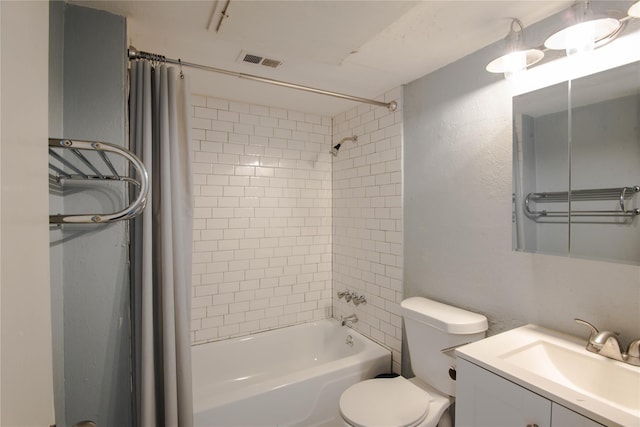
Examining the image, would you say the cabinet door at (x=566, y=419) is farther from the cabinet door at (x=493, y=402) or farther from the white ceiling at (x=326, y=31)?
the white ceiling at (x=326, y=31)

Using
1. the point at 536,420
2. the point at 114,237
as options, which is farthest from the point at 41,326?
the point at 536,420

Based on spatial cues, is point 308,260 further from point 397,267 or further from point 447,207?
point 447,207

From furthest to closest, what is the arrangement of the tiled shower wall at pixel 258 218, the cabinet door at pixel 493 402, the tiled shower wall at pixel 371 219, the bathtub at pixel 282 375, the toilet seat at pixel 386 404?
the tiled shower wall at pixel 258 218 < the tiled shower wall at pixel 371 219 < the bathtub at pixel 282 375 < the toilet seat at pixel 386 404 < the cabinet door at pixel 493 402

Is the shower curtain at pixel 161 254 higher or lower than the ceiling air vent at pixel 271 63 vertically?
lower

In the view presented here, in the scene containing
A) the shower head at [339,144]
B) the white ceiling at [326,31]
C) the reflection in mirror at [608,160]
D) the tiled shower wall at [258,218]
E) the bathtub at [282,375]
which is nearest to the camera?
the reflection in mirror at [608,160]

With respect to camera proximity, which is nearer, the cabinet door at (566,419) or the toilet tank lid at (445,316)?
the cabinet door at (566,419)

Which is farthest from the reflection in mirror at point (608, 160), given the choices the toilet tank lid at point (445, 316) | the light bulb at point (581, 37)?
the toilet tank lid at point (445, 316)

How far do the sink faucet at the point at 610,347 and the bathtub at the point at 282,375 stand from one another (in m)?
1.30

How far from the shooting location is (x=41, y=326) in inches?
23.4

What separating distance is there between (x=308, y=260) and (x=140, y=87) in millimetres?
1914

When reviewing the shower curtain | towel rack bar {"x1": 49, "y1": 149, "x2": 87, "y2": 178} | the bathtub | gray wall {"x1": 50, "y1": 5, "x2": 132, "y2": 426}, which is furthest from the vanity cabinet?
towel rack bar {"x1": 49, "y1": 149, "x2": 87, "y2": 178}

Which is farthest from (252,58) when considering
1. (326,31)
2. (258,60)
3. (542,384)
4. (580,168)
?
(542,384)

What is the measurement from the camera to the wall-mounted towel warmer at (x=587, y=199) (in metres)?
1.15

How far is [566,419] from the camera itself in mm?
929
